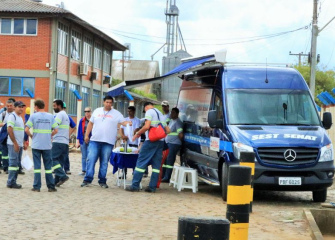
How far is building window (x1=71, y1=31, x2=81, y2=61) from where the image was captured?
155ft

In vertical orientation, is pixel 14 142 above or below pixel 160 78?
below

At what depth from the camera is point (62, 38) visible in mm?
44469

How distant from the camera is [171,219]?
38.3ft

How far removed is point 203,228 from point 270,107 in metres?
11.2

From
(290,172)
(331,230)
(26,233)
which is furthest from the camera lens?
(290,172)

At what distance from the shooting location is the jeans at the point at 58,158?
1641cm

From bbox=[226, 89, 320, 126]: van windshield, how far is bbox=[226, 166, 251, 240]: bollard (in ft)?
29.9

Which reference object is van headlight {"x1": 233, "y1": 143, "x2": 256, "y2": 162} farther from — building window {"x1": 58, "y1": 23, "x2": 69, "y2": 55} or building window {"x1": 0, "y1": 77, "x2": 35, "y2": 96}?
building window {"x1": 58, "y1": 23, "x2": 69, "y2": 55}

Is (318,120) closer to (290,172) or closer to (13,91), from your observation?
(290,172)

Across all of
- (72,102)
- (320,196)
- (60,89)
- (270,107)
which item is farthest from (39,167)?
(72,102)

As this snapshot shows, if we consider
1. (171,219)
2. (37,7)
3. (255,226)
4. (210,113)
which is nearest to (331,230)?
(255,226)

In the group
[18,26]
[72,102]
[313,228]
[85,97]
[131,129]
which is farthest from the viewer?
[85,97]

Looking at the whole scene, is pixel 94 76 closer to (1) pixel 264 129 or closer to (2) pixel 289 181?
(1) pixel 264 129

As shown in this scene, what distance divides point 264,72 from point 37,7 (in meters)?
28.3
